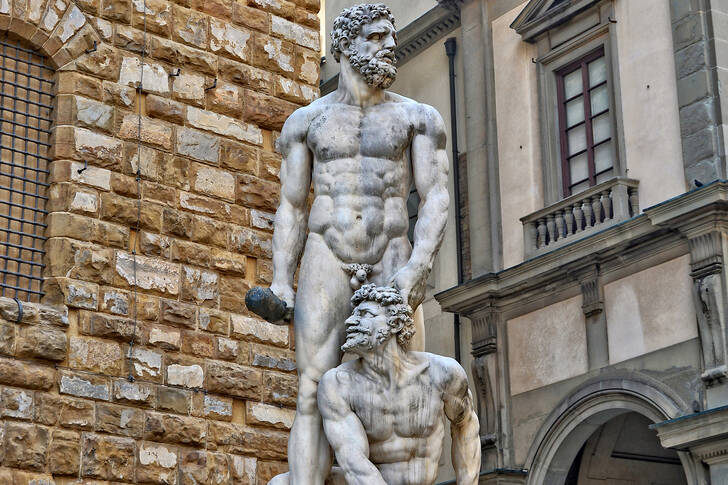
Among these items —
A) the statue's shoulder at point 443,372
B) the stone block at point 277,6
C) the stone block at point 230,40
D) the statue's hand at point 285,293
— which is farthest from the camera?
the stone block at point 277,6

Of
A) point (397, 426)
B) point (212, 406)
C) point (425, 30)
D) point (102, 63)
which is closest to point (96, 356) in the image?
point (212, 406)

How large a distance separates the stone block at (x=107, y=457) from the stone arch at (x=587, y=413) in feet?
29.6

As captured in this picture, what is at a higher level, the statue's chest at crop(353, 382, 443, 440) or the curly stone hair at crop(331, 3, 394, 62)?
the curly stone hair at crop(331, 3, 394, 62)

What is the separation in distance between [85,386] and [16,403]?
1.81 ft

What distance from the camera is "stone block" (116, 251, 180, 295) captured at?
10.6 meters

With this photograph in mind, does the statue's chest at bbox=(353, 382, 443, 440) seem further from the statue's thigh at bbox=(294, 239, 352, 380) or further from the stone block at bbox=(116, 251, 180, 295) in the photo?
the stone block at bbox=(116, 251, 180, 295)

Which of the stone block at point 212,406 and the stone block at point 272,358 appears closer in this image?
the stone block at point 212,406

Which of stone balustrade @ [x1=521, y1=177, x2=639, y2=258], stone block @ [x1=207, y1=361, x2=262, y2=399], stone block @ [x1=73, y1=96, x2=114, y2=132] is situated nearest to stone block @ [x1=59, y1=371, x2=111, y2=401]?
stone block @ [x1=207, y1=361, x2=262, y2=399]

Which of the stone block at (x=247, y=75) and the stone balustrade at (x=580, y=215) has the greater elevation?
the stone balustrade at (x=580, y=215)

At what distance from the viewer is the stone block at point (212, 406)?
10.8m

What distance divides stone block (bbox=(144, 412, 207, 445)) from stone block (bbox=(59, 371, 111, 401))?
1.32ft

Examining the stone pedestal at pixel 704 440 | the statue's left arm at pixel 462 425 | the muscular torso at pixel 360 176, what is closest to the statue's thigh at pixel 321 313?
the muscular torso at pixel 360 176

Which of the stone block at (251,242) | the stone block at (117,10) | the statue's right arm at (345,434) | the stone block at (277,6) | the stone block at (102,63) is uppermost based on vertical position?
the stone block at (277,6)

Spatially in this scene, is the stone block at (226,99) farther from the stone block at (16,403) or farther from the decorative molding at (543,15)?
the decorative molding at (543,15)
